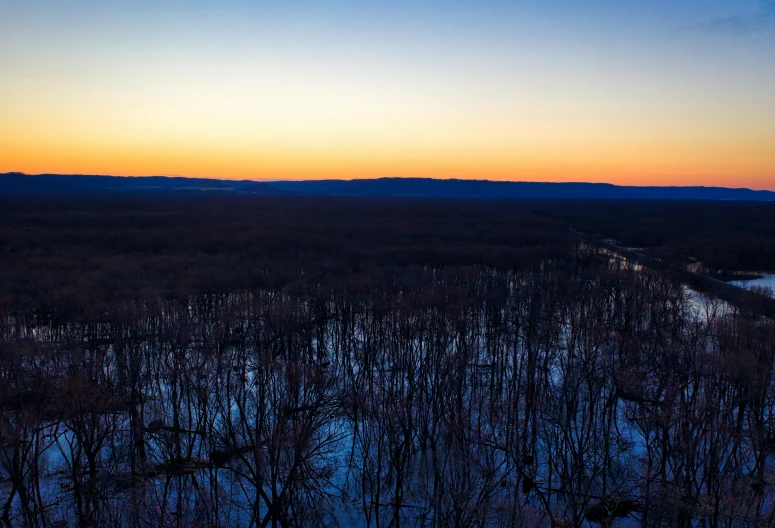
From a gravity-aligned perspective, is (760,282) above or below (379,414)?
above

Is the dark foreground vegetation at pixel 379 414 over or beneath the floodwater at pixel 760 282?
beneath

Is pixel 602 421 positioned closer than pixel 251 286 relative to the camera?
Yes

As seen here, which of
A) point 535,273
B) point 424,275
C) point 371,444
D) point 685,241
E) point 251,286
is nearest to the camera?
point 371,444

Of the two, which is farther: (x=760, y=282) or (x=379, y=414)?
Result: (x=760, y=282)

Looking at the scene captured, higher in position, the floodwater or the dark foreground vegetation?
the floodwater

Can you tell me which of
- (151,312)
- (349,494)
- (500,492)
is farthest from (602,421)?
(151,312)

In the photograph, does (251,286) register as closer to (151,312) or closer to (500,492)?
(151,312)

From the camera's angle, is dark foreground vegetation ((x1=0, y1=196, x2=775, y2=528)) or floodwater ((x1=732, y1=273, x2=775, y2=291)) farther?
floodwater ((x1=732, y1=273, x2=775, y2=291))

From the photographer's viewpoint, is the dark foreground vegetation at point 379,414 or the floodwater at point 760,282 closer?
the dark foreground vegetation at point 379,414
